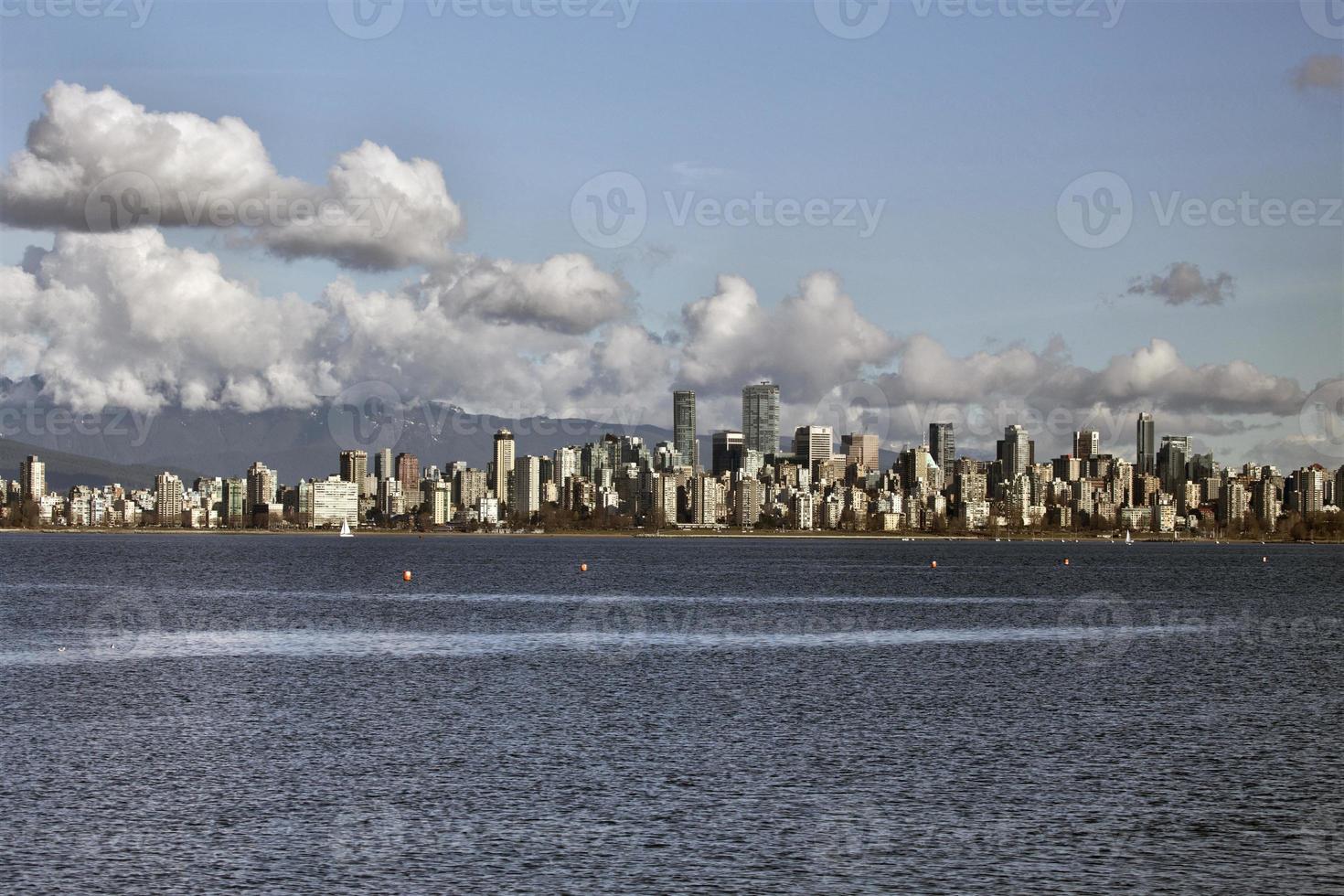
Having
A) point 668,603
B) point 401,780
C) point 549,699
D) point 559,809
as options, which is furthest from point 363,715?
point 668,603

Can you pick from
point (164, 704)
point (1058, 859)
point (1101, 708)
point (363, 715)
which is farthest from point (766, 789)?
point (164, 704)

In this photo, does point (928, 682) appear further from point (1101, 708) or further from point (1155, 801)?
point (1155, 801)

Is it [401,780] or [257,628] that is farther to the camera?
[257,628]

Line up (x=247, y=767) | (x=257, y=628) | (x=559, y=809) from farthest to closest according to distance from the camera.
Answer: (x=257, y=628) < (x=247, y=767) < (x=559, y=809)

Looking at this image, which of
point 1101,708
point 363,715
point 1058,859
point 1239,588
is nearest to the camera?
point 1058,859

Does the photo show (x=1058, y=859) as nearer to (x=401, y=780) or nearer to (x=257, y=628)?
(x=401, y=780)

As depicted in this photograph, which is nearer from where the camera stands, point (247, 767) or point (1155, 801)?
point (1155, 801)
